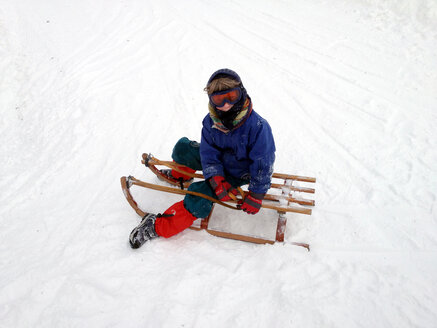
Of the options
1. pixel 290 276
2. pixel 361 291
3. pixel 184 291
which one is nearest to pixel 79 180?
pixel 184 291

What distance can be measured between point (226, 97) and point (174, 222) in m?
1.33

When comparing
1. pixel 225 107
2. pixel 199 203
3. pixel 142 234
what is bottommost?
pixel 142 234

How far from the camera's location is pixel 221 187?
2752 mm

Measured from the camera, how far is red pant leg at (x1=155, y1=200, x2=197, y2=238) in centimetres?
282

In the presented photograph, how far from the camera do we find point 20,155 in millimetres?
4195

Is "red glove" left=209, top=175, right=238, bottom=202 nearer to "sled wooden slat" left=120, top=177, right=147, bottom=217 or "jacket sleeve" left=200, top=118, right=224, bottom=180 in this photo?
"jacket sleeve" left=200, top=118, right=224, bottom=180

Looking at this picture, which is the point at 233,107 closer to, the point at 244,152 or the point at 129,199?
the point at 244,152

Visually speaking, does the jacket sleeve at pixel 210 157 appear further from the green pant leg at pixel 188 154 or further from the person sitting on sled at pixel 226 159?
the green pant leg at pixel 188 154

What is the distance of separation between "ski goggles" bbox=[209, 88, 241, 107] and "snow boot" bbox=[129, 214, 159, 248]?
1.42m

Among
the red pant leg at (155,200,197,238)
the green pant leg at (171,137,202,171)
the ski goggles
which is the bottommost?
the red pant leg at (155,200,197,238)

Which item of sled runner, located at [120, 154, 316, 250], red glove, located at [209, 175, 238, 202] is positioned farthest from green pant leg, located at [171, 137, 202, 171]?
red glove, located at [209, 175, 238, 202]

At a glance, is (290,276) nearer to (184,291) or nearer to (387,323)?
(387,323)

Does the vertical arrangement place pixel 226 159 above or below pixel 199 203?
above

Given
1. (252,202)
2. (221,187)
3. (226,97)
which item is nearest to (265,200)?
(252,202)
